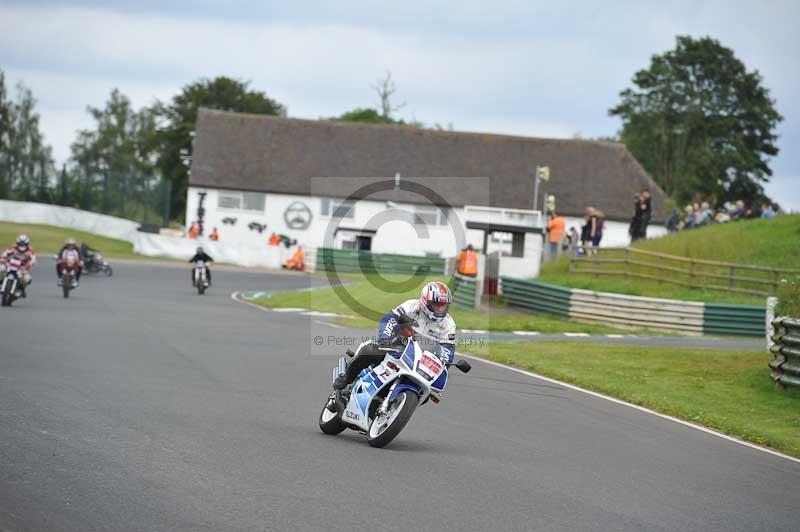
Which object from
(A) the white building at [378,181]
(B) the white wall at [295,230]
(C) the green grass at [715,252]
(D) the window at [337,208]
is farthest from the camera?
(D) the window at [337,208]

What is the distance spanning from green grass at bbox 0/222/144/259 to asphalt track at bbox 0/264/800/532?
41178 mm

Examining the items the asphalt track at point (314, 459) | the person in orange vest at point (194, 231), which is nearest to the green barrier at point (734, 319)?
the asphalt track at point (314, 459)

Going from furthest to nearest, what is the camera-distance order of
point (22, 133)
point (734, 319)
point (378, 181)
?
point (22, 133), point (378, 181), point (734, 319)

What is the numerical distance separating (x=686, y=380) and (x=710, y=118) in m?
63.0

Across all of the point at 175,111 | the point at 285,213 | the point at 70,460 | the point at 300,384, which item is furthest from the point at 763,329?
the point at 175,111

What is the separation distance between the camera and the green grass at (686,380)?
14883 mm

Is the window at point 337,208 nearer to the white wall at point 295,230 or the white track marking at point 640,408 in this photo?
the white wall at point 295,230

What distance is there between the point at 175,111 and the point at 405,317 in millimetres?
75565

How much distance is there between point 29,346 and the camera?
16.7m

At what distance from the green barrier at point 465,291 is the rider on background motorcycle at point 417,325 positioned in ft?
68.6

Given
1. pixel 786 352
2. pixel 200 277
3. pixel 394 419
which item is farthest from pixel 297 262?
pixel 394 419

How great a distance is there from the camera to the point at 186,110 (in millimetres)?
82438

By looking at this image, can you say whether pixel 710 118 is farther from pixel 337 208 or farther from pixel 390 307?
pixel 390 307

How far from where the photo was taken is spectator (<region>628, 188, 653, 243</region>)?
3359cm
